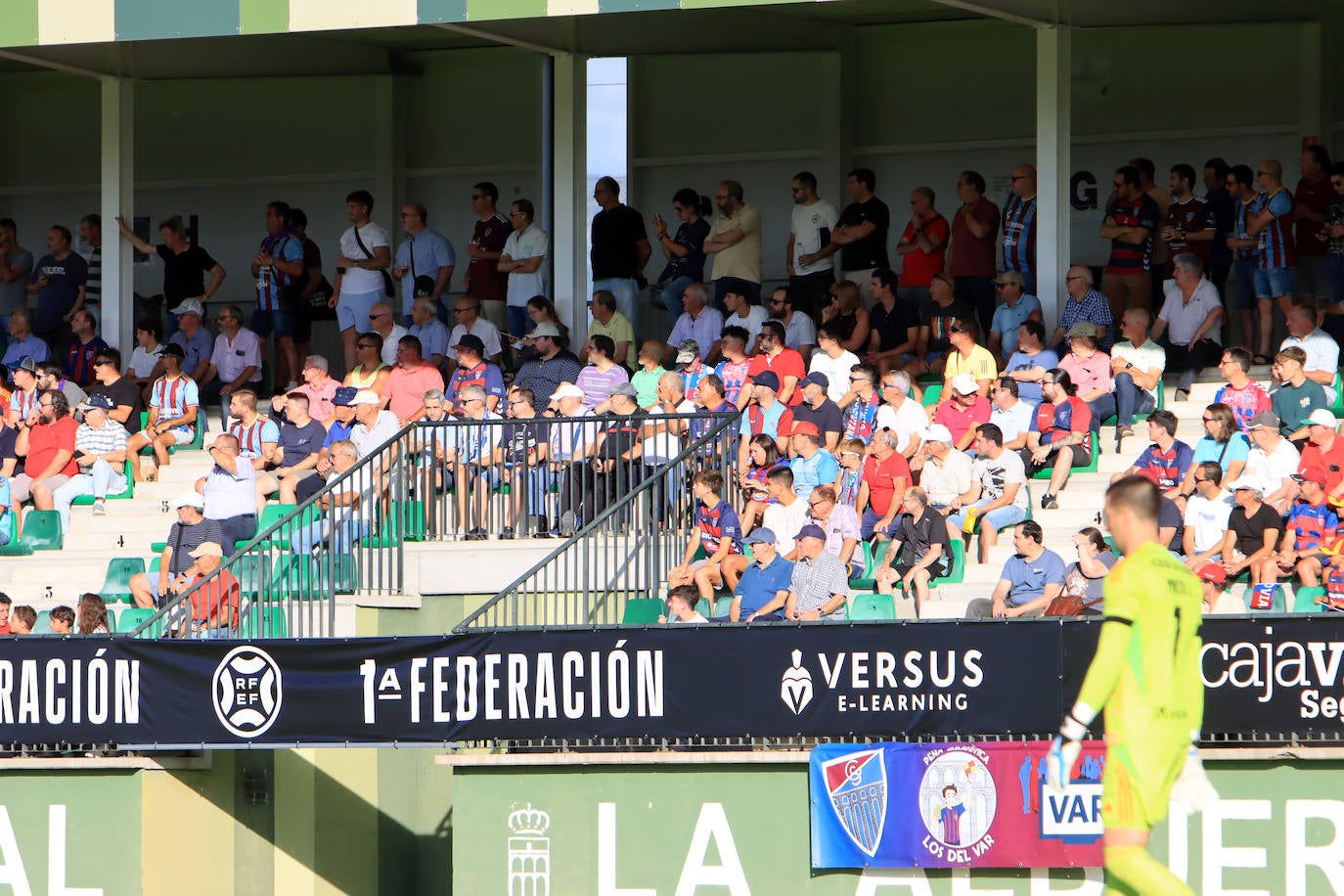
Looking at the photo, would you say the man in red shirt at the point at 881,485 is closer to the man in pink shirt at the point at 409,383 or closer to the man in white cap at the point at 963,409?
the man in white cap at the point at 963,409

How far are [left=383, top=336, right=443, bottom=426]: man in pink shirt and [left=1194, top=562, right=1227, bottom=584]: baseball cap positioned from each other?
657 centimetres

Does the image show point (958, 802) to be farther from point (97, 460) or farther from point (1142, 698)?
point (97, 460)

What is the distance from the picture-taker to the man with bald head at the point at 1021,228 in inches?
709

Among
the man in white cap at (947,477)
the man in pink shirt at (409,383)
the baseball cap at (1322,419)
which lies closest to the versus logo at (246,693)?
the man in pink shirt at (409,383)

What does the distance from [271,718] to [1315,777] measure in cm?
606

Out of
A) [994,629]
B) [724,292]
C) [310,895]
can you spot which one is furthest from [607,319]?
[994,629]

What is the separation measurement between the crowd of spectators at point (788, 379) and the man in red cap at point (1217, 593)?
0.31 feet

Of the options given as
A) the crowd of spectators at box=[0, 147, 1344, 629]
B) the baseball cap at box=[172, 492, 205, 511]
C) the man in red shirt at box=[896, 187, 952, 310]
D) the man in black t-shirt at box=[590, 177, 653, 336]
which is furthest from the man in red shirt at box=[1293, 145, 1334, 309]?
the baseball cap at box=[172, 492, 205, 511]

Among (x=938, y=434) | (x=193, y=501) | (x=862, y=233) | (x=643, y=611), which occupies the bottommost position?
(x=643, y=611)

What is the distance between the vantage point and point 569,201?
19.1 m

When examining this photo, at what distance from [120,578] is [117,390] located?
3432 mm

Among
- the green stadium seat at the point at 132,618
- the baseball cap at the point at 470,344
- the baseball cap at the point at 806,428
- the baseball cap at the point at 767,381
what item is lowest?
the green stadium seat at the point at 132,618

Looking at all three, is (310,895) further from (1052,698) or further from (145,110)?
(145,110)

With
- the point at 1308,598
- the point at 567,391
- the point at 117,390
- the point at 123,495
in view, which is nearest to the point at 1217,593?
the point at 1308,598
